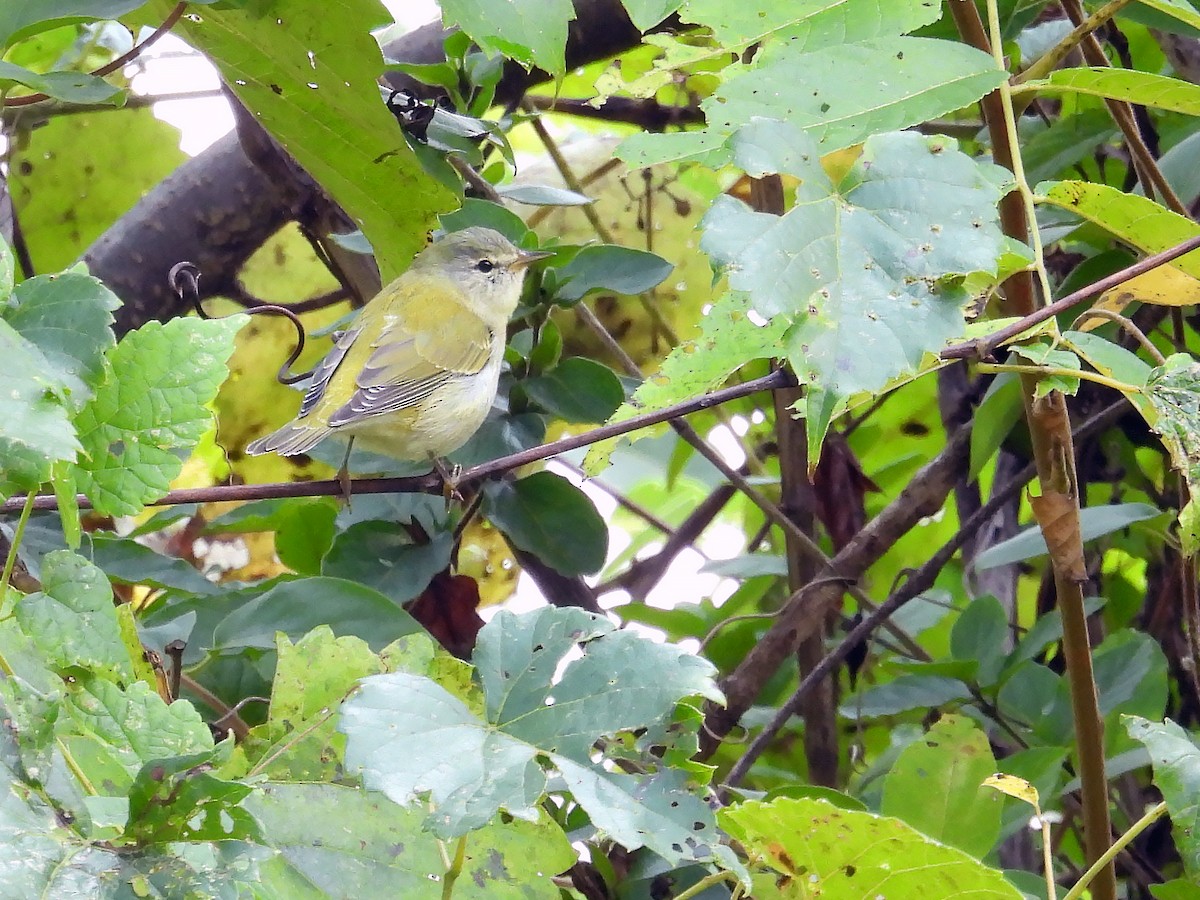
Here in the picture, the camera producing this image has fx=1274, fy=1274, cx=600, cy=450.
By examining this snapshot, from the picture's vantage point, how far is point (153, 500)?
40.6 inches

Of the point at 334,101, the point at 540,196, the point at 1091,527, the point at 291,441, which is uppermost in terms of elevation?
the point at 334,101

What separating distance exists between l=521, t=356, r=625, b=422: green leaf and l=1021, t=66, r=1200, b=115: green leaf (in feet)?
2.80

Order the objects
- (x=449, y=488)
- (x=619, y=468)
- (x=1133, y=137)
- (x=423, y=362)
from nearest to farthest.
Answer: (x=1133, y=137)
(x=449, y=488)
(x=619, y=468)
(x=423, y=362)

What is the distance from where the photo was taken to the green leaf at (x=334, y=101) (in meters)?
1.48

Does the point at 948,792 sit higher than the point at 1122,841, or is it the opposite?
the point at 1122,841

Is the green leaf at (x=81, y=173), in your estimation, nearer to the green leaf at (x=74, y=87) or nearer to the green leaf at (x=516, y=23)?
the green leaf at (x=74, y=87)

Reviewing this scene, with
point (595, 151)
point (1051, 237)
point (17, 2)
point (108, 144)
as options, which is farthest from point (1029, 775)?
point (108, 144)

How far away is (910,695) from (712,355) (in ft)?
3.27

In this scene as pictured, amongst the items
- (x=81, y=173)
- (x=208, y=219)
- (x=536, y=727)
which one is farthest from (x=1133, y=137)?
(x=81, y=173)

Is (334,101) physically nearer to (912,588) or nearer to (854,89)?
(854,89)

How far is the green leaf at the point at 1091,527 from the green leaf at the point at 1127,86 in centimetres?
72

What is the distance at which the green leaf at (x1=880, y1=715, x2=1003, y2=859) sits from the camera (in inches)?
58.7

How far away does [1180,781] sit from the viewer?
97 cm

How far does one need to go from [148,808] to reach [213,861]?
0.05m
